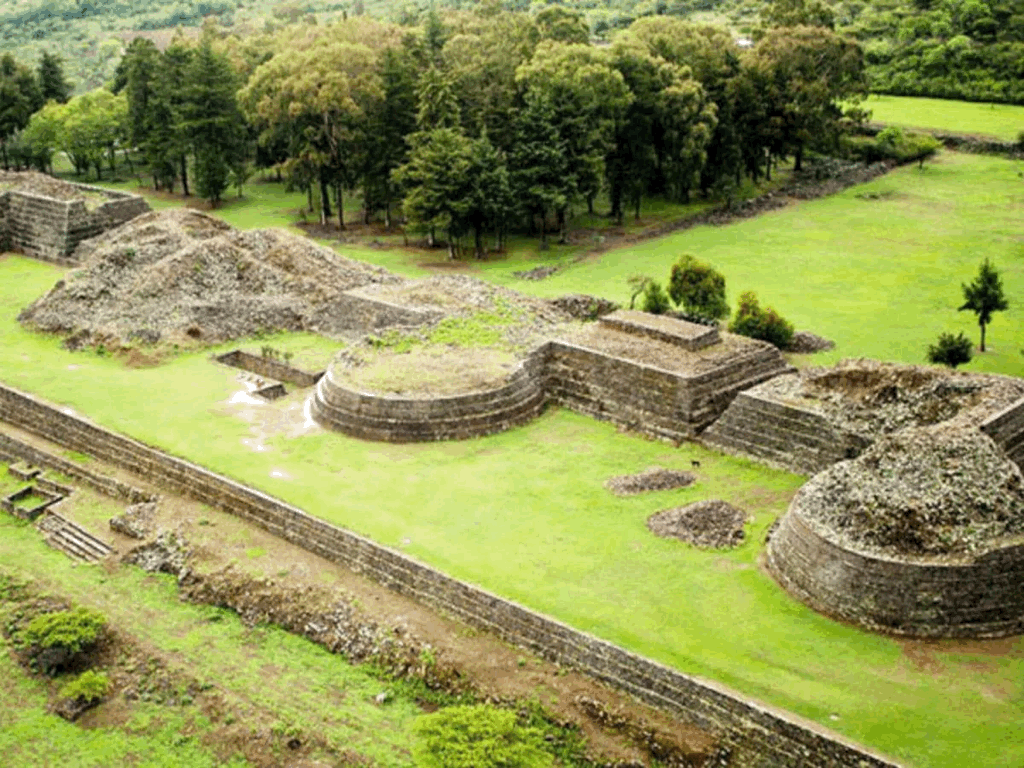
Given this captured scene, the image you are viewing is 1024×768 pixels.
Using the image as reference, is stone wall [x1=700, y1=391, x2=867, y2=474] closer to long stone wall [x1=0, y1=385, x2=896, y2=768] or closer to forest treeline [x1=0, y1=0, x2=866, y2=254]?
long stone wall [x1=0, y1=385, x2=896, y2=768]

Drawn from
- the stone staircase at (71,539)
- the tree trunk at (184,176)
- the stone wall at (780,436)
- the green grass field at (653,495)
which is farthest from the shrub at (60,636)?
the tree trunk at (184,176)

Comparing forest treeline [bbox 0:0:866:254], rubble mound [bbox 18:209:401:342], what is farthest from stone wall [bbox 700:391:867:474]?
forest treeline [bbox 0:0:866:254]

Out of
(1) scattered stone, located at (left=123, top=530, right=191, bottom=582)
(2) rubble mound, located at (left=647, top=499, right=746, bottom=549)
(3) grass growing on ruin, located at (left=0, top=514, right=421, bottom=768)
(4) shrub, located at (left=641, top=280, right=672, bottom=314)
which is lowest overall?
(3) grass growing on ruin, located at (left=0, top=514, right=421, bottom=768)

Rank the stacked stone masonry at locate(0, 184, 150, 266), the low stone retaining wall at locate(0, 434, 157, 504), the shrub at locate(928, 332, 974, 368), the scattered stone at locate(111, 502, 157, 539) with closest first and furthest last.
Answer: the scattered stone at locate(111, 502, 157, 539) → the low stone retaining wall at locate(0, 434, 157, 504) → the shrub at locate(928, 332, 974, 368) → the stacked stone masonry at locate(0, 184, 150, 266)

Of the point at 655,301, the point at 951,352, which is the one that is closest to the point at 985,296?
the point at 951,352

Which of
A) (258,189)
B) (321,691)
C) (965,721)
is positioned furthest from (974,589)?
(258,189)

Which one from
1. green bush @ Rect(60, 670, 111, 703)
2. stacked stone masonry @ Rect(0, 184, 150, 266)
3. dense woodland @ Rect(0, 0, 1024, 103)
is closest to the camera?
green bush @ Rect(60, 670, 111, 703)

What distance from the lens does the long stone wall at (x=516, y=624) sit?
16.8 m

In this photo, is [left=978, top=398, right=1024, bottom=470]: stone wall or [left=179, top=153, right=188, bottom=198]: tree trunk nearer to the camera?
[left=978, top=398, right=1024, bottom=470]: stone wall

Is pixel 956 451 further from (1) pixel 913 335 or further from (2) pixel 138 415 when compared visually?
(2) pixel 138 415

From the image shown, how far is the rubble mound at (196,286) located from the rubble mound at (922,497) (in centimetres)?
2041

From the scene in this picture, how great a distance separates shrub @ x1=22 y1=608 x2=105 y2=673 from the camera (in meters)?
20.6

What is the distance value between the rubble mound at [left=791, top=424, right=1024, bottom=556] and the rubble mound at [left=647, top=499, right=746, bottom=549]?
6.03 feet

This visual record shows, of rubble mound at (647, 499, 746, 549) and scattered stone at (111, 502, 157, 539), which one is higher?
rubble mound at (647, 499, 746, 549)
